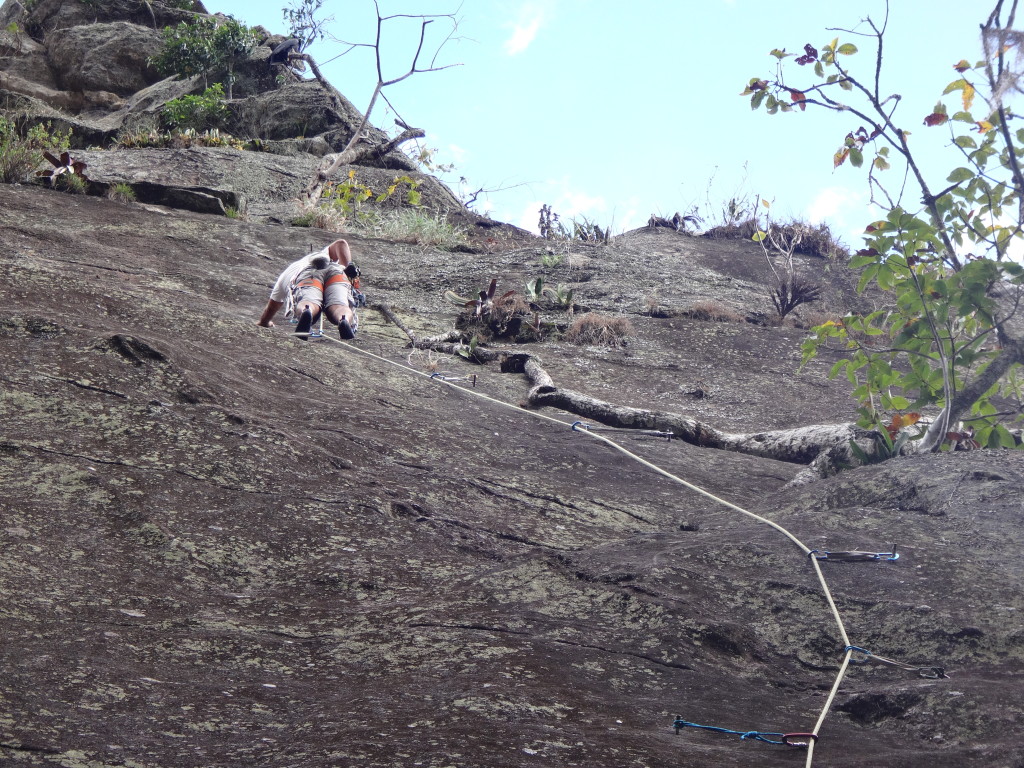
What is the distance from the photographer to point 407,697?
276 cm

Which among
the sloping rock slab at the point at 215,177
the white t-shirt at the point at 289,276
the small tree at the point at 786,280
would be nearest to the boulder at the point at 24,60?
the sloping rock slab at the point at 215,177

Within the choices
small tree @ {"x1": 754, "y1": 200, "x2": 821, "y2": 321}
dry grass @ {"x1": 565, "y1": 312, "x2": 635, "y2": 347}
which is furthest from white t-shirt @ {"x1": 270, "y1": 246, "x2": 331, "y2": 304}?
small tree @ {"x1": 754, "y1": 200, "x2": 821, "y2": 321}

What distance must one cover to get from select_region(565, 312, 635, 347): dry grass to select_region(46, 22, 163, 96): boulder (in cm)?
1824

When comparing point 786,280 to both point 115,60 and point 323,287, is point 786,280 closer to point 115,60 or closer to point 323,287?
point 323,287

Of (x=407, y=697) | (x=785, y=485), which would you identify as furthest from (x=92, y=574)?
(x=785, y=485)

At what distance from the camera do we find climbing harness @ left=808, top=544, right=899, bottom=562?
395 centimetres

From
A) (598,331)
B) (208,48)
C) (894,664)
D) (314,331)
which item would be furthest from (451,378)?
(208,48)

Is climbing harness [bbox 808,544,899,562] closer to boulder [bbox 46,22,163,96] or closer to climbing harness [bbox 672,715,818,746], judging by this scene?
climbing harness [bbox 672,715,818,746]

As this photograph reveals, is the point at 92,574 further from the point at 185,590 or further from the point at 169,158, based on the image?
the point at 169,158

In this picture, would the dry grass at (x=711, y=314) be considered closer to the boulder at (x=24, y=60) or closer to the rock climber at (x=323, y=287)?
the rock climber at (x=323, y=287)

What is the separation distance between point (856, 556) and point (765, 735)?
1604 mm

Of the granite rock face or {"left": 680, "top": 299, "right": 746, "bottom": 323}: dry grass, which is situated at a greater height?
{"left": 680, "top": 299, "right": 746, "bottom": 323}: dry grass

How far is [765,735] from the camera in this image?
259 cm

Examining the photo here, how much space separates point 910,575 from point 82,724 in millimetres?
3129
